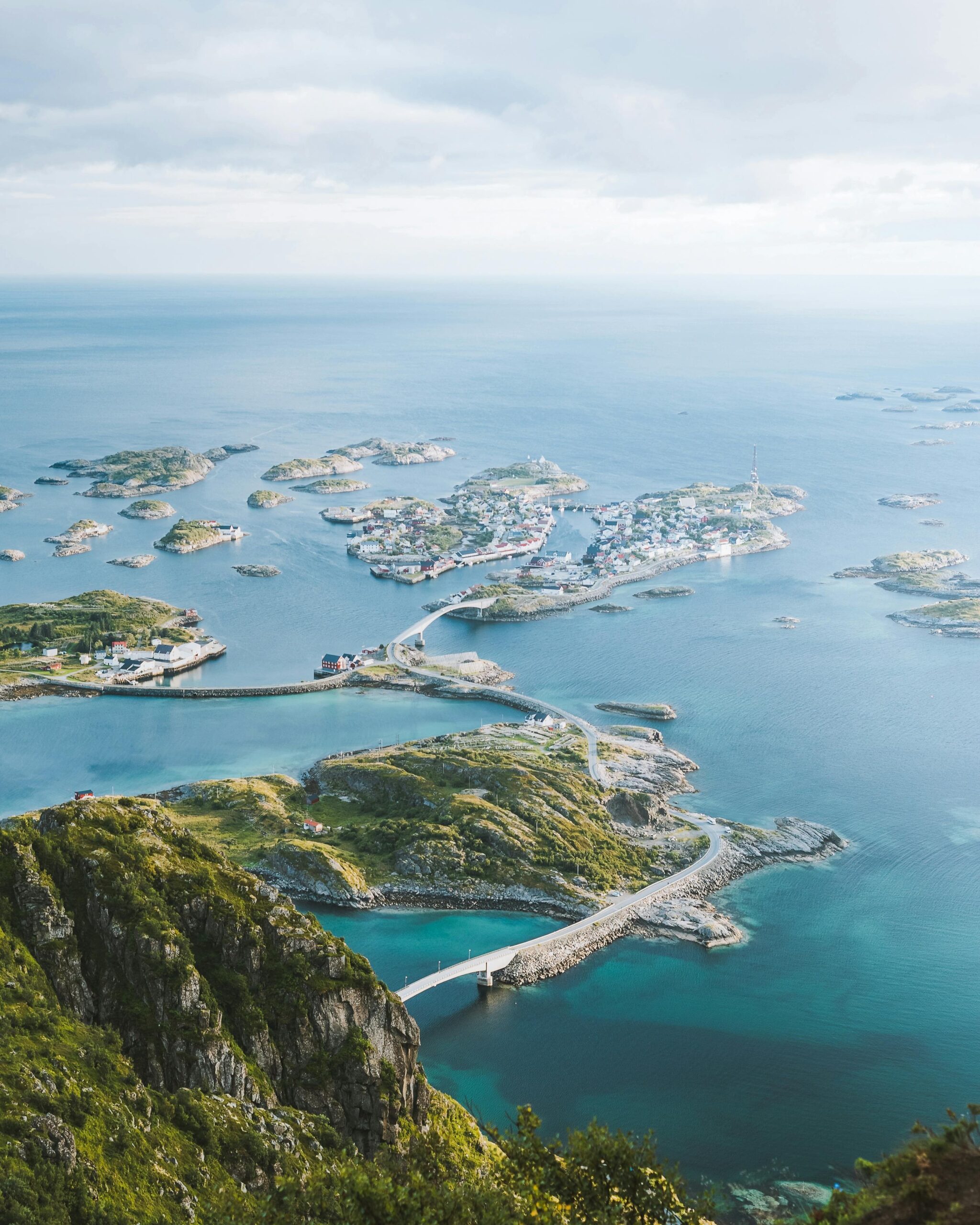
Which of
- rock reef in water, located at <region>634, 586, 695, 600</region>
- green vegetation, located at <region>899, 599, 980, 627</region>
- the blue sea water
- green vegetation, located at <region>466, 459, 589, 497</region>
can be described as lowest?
the blue sea water

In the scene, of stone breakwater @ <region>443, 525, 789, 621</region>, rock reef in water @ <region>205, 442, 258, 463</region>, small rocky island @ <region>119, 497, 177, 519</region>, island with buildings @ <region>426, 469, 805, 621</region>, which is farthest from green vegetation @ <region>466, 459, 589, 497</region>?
small rocky island @ <region>119, 497, 177, 519</region>

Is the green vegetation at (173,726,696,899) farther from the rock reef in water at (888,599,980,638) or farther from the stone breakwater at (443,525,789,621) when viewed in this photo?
the rock reef in water at (888,599,980,638)

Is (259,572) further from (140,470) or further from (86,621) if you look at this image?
(140,470)

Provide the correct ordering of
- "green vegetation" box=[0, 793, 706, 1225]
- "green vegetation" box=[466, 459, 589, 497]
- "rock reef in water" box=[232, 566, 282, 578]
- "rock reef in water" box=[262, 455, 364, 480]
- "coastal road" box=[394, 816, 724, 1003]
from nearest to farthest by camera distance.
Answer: "green vegetation" box=[0, 793, 706, 1225] → "coastal road" box=[394, 816, 724, 1003] → "rock reef in water" box=[232, 566, 282, 578] → "green vegetation" box=[466, 459, 589, 497] → "rock reef in water" box=[262, 455, 364, 480]

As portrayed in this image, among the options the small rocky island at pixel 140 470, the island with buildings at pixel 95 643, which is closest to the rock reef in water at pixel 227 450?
the small rocky island at pixel 140 470

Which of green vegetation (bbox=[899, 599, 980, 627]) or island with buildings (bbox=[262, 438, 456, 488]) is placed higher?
island with buildings (bbox=[262, 438, 456, 488])

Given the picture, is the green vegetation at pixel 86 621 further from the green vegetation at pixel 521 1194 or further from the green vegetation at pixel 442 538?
the green vegetation at pixel 521 1194
